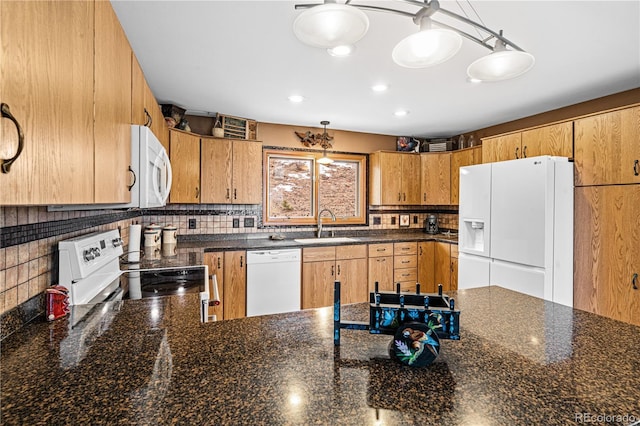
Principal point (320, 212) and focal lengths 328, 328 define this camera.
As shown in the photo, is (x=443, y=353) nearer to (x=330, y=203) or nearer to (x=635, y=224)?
(x=635, y=224)

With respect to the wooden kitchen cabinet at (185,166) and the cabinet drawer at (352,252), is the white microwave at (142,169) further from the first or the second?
the cabinet drawer at (352,252)

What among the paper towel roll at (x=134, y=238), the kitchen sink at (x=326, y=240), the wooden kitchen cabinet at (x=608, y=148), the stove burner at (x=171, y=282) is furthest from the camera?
the kitchen sink at (x=326, y=240)

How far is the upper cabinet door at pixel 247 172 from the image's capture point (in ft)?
11.8

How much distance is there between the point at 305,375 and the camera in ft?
2.53

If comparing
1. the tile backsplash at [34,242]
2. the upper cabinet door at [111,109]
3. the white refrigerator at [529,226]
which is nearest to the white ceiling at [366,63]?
the upper cabinet door at [111,109]

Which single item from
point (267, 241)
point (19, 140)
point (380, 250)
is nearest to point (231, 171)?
point (267, 241)

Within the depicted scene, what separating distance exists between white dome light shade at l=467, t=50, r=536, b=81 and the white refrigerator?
1626 millimetres

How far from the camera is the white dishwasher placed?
3402mm

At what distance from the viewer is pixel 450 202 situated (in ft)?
14.2

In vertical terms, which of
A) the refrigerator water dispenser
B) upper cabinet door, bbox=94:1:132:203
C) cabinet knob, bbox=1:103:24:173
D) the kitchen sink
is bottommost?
the kitchen sink

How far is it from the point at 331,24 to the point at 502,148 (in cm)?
288

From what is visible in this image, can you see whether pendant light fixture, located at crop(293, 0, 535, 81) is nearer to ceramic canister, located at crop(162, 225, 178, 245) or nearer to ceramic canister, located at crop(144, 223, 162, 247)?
ceramic canister, located at crop(144, 223, 162, 247)

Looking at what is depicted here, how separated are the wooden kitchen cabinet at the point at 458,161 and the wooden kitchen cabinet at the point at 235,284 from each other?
278cm

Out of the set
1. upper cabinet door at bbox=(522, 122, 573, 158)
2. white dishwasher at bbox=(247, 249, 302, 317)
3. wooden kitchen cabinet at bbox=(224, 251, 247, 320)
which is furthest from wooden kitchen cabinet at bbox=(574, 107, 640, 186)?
wooden kitchen cabinet at bbox=(224, 251, 247, 320)
